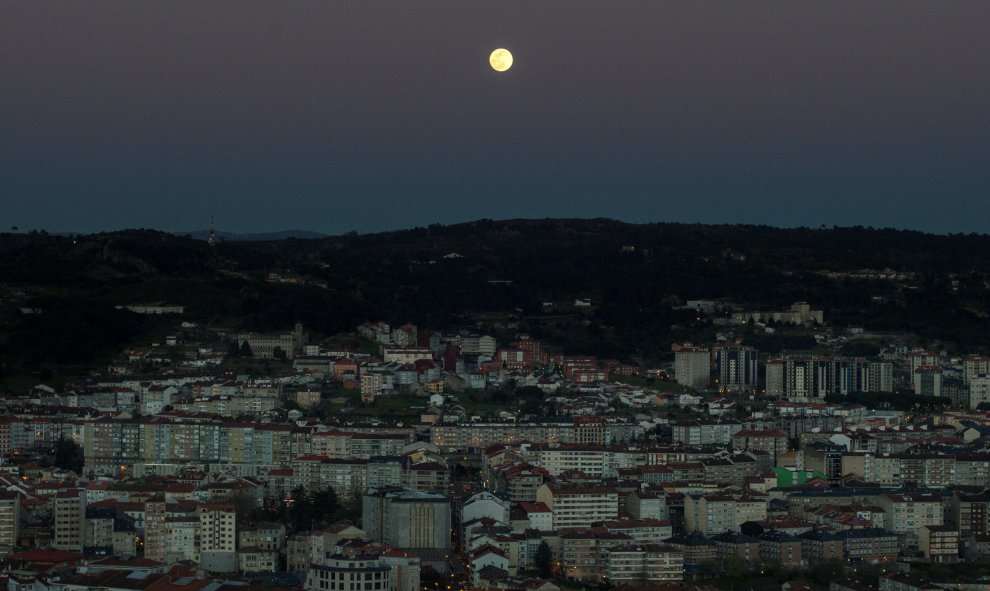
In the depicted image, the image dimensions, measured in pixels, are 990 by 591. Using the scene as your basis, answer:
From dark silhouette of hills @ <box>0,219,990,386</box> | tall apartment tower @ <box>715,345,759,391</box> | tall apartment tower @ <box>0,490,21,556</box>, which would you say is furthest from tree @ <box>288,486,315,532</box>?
tall apartment tower @ <box>715,345,759,391</box>

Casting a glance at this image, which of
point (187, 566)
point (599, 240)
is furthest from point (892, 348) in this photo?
point (187, 566)

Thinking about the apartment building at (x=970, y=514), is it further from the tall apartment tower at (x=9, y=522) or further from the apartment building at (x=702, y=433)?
the tall apartment tower at (x=9, y=522)

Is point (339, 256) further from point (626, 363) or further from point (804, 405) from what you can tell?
point (804, 405)

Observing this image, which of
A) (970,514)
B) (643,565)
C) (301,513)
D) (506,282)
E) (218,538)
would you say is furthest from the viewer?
(506,282)

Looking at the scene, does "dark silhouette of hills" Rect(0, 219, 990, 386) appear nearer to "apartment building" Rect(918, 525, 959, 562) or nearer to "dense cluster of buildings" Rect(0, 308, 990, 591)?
"dense cluster of buildings" Rect(0, 308, 990, 591)

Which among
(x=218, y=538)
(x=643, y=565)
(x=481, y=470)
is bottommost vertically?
(x=643, y=565)

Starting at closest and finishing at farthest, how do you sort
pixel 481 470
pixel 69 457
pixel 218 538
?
pixel 218 538
pixel 481 470
pixel 69 457

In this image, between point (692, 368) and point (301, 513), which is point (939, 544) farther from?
point (692, 368)

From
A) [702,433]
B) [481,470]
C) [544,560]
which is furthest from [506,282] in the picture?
[544,560]
